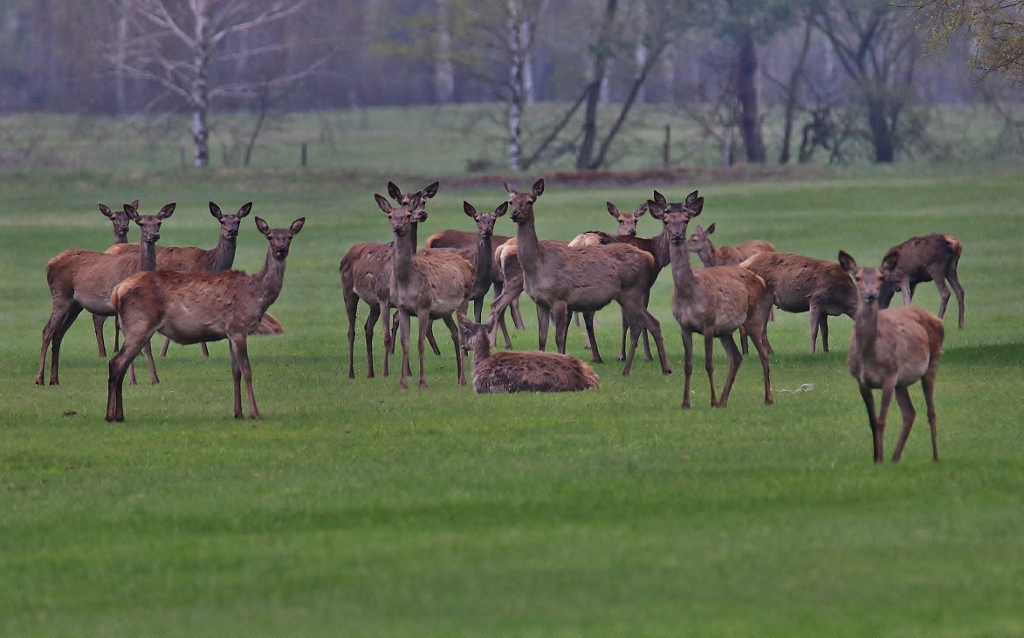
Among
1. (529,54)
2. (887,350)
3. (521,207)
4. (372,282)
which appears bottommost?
(372,282)

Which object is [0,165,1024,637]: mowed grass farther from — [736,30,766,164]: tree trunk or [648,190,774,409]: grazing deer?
[736,30,766,164]: tree trunk

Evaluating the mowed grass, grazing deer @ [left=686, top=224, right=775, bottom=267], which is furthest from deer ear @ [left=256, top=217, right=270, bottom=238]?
grazing deer @ [left=686, top=224, right=775, bottom=267]

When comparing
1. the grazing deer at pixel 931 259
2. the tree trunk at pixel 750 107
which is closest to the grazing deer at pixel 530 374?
the grazing deer at pixel 931 259

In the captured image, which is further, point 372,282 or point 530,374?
point 372,282

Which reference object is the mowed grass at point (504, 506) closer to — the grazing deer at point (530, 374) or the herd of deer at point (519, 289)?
the grazing deer at point (530, 374)

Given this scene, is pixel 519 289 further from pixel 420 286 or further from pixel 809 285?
pixel 809 285

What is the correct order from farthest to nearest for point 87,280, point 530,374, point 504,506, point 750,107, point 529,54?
point 529,54, point 750,107, point 87,280, point 530,374, point 504,506

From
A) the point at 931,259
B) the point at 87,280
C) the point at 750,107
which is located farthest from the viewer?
the point at 750,107

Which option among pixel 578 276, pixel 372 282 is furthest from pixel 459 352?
pixel 578 276

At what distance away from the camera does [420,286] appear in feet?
63.5

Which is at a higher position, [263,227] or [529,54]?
[529,54]

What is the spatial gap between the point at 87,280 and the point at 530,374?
5730mm

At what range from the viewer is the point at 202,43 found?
202 feet

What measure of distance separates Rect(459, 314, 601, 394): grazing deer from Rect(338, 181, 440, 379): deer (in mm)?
2076
